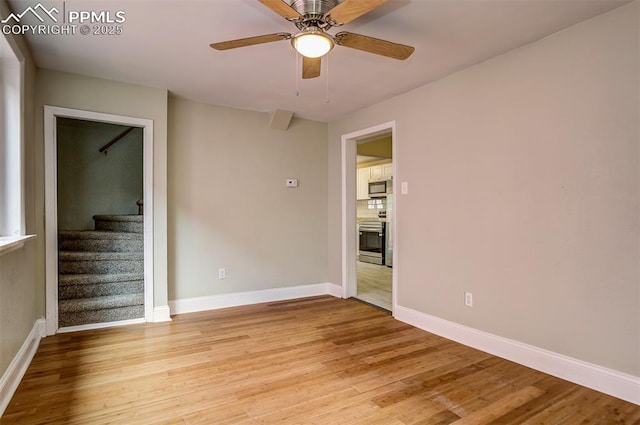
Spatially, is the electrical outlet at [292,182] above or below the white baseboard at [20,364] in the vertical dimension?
above

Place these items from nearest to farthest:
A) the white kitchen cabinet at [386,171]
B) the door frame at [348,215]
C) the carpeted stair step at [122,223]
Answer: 1. the carpeted stair step at [122,223]
2. the door frame at [348,215]
3. the white kitchen cabinet at [386,171]

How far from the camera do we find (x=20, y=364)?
7.43 feet

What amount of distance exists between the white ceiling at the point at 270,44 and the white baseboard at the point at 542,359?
2.28 meters

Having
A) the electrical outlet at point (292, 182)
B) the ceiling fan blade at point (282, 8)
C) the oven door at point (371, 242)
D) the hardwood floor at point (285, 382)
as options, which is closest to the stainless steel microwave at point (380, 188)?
the oven door at point (371, 242)

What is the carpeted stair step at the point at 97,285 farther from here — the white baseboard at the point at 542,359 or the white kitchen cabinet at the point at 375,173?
the white kitchen cabinet at the point at 375,173

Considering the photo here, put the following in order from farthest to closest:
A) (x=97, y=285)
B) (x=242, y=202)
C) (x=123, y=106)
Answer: (x=242, y=202)
(x=97, y=285)
(x=123, y=106)

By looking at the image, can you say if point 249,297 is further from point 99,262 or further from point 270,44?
point 270,44

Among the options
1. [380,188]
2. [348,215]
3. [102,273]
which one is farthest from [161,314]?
[380,188]

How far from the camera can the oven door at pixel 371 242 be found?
7063 millimetres

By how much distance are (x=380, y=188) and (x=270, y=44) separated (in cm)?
500

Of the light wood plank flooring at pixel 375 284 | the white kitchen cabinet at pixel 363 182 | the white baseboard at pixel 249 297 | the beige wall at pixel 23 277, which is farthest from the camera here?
the white kitchen cabinet at pixel 363 182

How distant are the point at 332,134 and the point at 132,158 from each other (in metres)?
2.91

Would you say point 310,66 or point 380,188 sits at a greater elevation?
point 310,66

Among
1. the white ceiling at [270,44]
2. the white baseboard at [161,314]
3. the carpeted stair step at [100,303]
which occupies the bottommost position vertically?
the white baseboard at [161,314]
